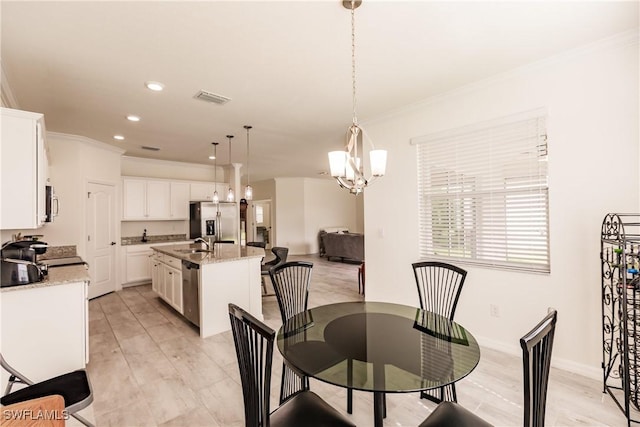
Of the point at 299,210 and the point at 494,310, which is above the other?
the point at 299,210

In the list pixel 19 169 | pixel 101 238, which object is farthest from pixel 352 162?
pixel 101 238

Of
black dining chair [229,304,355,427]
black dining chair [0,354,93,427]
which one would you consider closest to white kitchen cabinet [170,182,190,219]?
black dining chair [0,354,93,427]

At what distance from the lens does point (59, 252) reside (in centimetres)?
451

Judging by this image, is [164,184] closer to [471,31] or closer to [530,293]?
[471,31]

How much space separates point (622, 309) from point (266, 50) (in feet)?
10.6

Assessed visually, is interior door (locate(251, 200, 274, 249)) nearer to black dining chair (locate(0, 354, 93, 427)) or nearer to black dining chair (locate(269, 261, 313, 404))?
black dining chair (locate(269, 261, 313, 404))

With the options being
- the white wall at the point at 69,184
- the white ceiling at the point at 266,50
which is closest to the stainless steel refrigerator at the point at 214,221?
the white wall at the point at 69,184

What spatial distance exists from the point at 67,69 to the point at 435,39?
3173mm

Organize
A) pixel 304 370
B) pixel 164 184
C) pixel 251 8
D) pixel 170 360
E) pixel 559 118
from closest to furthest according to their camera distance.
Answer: pixel 304 370 → pixel 251 8 → pixel 559 118 → pixel 170 360 → pixel 164 184

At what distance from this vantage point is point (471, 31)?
214 centimetres

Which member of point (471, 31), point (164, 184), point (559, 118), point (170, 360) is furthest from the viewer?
point (164, 184)

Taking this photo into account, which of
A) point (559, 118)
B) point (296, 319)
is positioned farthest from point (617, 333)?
point (296, 319)

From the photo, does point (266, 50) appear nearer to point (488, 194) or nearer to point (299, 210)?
point (488, 194)

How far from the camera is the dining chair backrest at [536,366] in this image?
1028 mm
